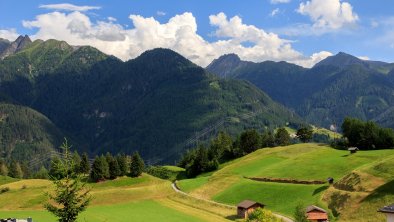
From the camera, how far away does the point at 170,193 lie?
445ft

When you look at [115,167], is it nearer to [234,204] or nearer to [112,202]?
[112,202]

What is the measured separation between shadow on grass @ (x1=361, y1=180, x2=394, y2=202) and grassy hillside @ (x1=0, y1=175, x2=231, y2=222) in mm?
29208

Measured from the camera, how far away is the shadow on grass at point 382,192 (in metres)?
87.2

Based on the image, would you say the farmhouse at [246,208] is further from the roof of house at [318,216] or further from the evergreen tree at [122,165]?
the evergreen tree at [122,165]

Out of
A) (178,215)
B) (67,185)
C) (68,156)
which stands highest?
(68,156)

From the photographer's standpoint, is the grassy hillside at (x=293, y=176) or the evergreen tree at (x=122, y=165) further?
the evergreen tree at (x=122, y=165)

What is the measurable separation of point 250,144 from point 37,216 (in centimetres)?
10787

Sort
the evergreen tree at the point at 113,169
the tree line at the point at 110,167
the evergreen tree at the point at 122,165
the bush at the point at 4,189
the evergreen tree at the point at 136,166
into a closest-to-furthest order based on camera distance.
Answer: the bush at the point at 4,189 → the tree line at the point at 110,167 → the evergreen tree at the point at 113,169 → the evergreen tree at the point at 122,165 → the evergreen tree at the point at 136,166

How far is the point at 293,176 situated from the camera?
120938mm

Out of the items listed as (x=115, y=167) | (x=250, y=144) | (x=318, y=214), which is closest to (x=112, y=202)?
(x=115, y=167)

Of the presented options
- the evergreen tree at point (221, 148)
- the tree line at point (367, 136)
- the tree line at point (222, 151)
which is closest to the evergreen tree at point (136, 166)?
the tree line at point (222, 151)

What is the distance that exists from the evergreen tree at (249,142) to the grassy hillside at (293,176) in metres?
22.0

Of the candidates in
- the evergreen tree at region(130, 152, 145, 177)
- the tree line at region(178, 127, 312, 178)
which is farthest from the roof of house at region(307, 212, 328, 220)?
the tree line at region(178, 127, 312, 178)

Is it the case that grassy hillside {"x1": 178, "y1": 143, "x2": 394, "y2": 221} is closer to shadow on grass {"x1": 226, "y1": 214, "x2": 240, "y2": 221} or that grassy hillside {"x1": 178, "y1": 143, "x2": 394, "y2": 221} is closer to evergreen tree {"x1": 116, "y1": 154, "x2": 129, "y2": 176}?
shadow on grass {"x1": 226, "y1": 214, "x2": 240, "y2": 221}
